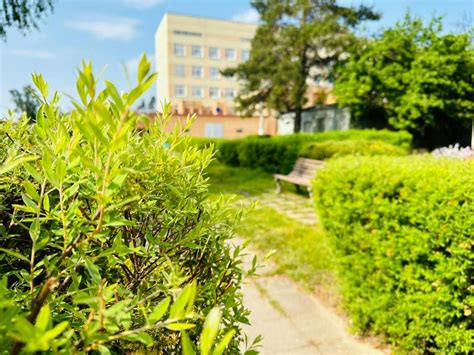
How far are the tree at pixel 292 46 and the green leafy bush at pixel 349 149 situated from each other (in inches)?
624

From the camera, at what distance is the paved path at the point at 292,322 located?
115 inches

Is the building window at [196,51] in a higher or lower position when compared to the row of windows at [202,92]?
higher

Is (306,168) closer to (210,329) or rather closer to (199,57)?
(210,329)

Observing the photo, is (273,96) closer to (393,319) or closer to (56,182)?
(393,319)

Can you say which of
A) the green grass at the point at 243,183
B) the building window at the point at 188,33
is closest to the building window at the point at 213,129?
the building window at the point at 188,33

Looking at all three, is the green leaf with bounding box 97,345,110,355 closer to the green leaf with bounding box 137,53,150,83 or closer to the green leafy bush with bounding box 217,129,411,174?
the green leaf with bounding box 137,53,150,83

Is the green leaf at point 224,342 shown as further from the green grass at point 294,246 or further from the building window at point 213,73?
the building window at point 213,73

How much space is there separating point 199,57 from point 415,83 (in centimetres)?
3925

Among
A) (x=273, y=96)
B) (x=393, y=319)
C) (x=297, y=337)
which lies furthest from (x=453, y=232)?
(x=273, y=96)

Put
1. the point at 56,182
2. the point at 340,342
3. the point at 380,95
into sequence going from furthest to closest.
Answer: the point at 380,95 → the point at 340,342 → the point at 56,182

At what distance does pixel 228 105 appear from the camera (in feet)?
178

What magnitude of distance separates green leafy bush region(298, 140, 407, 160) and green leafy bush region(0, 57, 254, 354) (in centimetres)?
892

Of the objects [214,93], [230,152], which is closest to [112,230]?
[230,152]

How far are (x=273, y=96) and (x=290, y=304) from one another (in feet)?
82.1
